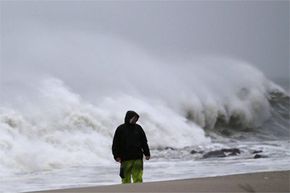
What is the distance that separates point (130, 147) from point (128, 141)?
73mm

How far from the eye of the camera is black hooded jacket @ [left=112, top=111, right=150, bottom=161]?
21.4ft

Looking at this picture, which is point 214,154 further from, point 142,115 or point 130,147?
Answer: point 130,147

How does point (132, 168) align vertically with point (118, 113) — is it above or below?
below

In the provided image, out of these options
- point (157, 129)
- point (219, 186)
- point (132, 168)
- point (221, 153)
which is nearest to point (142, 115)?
point (157, 129)

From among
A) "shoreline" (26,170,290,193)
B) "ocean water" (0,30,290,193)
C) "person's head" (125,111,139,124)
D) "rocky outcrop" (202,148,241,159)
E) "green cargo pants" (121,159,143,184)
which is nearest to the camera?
"shoreline" (26,170,290,193)

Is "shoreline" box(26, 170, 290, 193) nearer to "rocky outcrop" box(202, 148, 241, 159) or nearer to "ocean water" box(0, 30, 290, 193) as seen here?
"ocean water" box(0, 30, 290, 193)

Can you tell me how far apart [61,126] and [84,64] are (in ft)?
29.1

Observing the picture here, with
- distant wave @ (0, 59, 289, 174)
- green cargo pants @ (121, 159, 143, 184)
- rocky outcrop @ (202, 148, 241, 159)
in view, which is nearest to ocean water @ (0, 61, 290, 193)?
distant wave @ (0, 59, 289, 174)

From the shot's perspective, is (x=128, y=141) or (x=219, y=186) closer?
(x=219, y=186)

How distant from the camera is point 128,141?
650 centimetres

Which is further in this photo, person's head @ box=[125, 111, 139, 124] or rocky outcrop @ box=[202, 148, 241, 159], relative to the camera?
rocky outcrop @ box=[202, 148, 241, 159]

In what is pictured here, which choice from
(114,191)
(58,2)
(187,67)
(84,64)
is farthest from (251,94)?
(114,191)

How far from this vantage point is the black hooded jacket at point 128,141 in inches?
256

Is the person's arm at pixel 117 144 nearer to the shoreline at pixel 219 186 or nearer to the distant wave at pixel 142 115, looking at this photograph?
the shoreline at pixel 219 186
